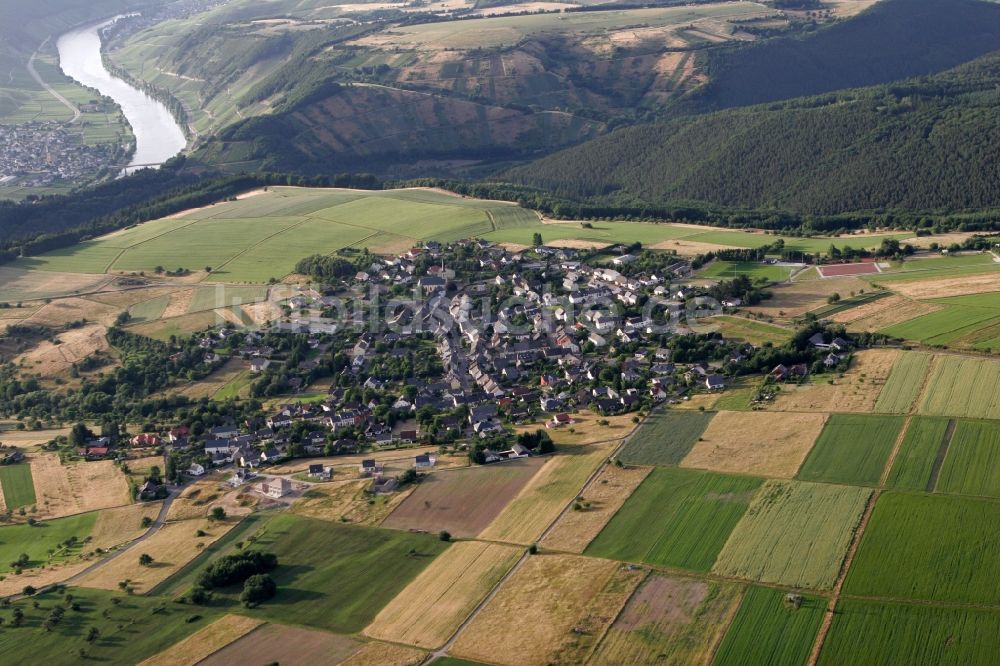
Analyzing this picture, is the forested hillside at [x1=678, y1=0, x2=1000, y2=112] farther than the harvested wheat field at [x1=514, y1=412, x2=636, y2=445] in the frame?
Yes

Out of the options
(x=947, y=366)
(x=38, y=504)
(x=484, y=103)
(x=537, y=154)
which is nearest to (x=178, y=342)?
(x=38, y=504)

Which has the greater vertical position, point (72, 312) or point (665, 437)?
point (72, 312)

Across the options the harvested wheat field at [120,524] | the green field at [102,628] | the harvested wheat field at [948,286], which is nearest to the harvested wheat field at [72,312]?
the harvested wheat field at [120,524]

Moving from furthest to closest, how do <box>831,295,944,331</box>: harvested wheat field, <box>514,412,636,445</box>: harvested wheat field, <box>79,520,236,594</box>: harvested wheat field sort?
<box>831,295,944,331</box>: harvested wheat field
<box>514,412,636,445</box>: harvested wheat field
<box>79,520,236,594</box>: harvested wheat field

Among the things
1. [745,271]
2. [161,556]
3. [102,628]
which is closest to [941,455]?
[745,271]

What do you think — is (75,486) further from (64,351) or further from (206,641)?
(64,351)

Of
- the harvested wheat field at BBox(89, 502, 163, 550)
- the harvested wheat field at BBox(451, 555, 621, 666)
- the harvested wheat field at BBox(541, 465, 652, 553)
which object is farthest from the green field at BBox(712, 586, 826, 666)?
the harvested wheat field at BBox(89, 502, 163, 550)

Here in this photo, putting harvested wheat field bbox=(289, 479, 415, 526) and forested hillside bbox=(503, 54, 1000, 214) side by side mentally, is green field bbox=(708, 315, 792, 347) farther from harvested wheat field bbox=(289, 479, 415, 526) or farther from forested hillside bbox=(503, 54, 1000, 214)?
forested hillside bbox=(503, 54, 1000, 214)
